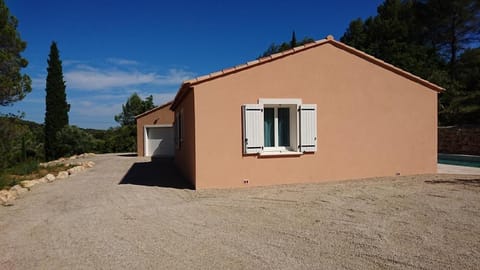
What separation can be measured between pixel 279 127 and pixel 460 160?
11856 mm

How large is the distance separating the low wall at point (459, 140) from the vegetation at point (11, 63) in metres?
20.6

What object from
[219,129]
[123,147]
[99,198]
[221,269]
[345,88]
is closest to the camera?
[221,269]

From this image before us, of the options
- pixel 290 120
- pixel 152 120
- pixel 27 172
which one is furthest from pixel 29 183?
pixel 152 120

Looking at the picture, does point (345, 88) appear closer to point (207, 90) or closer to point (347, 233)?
point (207, 90)

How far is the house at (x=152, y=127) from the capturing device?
74.5 feet

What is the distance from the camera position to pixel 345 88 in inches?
375

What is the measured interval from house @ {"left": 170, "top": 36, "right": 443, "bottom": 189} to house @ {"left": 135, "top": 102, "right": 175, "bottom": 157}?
1346cm

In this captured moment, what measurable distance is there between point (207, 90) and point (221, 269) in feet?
17.9

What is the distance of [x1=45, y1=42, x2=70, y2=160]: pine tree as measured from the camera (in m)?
25.1

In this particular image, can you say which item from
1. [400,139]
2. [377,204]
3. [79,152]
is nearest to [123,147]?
[79,152]

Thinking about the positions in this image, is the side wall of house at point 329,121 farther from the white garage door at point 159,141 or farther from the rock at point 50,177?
the white garage door at point 159,141

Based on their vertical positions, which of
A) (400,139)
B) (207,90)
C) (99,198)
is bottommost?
(99,198)

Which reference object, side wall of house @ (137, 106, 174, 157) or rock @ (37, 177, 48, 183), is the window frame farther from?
side wall of house @ (137, 106, 174, 157)

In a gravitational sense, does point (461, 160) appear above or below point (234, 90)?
below
